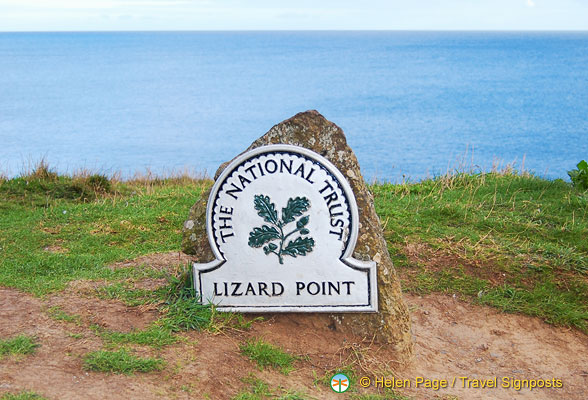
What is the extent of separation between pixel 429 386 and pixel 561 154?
2558cm

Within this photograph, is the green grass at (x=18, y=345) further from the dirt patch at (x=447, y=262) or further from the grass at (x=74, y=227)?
the dirt patch at (x=447, y=262)

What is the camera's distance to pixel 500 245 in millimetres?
5988

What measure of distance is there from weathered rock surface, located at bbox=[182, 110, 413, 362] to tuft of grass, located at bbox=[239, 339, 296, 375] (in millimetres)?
391

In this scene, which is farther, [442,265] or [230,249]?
[442,265]

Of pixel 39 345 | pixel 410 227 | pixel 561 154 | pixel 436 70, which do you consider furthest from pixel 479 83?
pixel 39 345

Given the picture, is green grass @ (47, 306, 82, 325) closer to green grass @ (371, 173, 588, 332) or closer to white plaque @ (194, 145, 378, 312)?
white plaque @ (194, 145, 378, 312)

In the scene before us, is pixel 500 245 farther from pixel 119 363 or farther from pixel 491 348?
pixel 119 363

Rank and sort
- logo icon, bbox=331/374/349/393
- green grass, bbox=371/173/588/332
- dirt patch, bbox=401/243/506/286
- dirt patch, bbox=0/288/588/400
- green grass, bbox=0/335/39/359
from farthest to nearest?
dirt patch, bbox=401/243/506/286
green grass, bbox=371/173/588/332
logo icon, bbox=331/374/349/393
green grass, bbox=0/335/39/359
dirt patch, bbox=0/288/588/400

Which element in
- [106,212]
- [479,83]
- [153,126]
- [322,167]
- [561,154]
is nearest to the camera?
[322,167]

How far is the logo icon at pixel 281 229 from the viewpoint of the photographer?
427cm

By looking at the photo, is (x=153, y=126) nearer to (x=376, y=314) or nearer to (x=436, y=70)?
(x=376, y=314)

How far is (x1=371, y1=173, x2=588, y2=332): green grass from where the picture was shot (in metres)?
5.36

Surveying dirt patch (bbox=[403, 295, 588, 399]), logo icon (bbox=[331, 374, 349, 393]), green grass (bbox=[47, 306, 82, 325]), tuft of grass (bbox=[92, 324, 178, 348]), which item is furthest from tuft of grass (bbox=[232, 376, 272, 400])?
green grass (bbox=[47, 306, 82, 325])

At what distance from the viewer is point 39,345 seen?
155 inches
